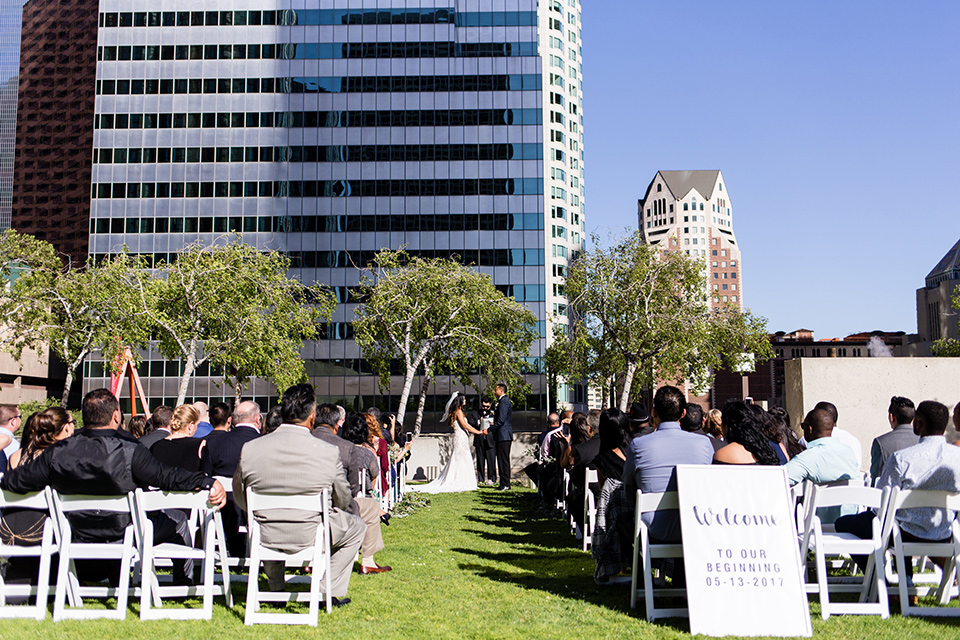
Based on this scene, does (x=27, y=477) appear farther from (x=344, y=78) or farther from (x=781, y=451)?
(x=344, y=78)

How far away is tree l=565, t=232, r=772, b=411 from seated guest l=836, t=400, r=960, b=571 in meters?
26.1

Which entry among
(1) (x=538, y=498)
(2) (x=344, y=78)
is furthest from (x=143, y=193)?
(1) (x=538, y=498)

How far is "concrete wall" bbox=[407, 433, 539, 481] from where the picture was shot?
2173cm

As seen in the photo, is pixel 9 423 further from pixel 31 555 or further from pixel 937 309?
pixel 937 309

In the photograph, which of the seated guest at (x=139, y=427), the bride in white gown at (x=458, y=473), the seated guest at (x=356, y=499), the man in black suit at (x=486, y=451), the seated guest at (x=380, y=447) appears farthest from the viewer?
the man in black suit at (x=486, y=451)

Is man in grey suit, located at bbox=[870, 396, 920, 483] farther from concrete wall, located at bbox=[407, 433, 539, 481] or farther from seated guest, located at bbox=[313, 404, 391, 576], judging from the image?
concrete wall, located at bbox=[407, 433, 539, 481]

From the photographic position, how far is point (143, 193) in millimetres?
66750

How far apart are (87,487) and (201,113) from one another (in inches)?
2618

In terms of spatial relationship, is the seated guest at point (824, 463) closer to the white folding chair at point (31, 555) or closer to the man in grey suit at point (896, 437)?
the man in grey suit at point (896, 437)

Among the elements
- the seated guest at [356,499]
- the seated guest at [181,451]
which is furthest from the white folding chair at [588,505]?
the seated guest at [181,451]

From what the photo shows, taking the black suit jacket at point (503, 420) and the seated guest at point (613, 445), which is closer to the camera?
the seated guest at point (613, 445)

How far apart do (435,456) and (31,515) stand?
51.5 ft

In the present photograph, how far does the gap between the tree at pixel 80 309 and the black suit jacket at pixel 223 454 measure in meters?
26.9

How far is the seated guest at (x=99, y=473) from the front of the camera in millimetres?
6238
